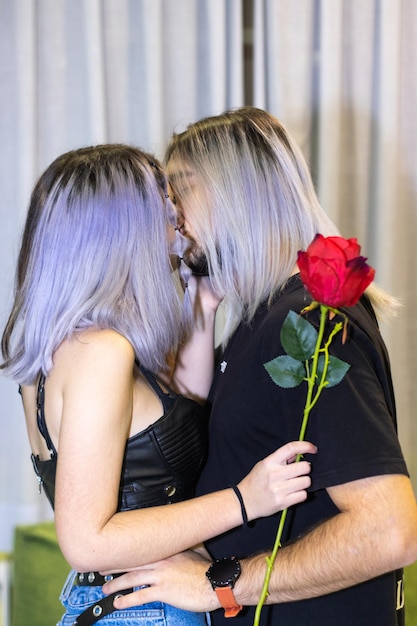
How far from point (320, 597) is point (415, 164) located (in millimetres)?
1433

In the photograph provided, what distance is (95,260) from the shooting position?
122 centimetres

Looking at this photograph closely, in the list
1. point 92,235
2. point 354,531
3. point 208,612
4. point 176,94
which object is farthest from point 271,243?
point 176,94

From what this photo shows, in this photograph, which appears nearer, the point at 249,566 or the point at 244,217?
the point at 249,566

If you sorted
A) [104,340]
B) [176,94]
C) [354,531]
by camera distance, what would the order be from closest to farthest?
[354,531], [104,340], [176,94]

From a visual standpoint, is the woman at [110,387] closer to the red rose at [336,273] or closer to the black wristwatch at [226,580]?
the black wristwatch at [226,580]

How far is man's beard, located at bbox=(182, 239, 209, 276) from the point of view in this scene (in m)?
1.49

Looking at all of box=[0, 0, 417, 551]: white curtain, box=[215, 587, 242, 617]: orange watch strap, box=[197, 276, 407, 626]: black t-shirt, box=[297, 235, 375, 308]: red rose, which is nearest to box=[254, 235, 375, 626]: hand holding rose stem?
box=[297, 235, 375, 308]: red rose

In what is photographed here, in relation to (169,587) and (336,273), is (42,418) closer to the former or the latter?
(169,587)

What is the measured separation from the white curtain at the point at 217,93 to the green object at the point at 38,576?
0.07 metres

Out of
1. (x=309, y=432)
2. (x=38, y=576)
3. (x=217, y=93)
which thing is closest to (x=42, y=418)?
(x=309, y=432)

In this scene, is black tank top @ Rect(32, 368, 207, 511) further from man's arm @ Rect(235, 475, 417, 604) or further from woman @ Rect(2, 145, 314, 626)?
man's arm @ Rect(235, 475, 417, 604)

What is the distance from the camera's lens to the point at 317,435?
3.53 ft

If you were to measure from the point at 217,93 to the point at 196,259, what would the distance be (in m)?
0.81

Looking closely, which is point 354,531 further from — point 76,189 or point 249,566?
point 76,189
